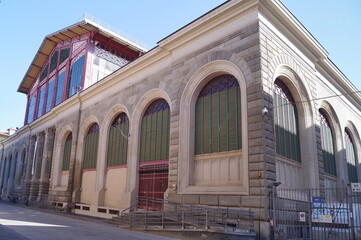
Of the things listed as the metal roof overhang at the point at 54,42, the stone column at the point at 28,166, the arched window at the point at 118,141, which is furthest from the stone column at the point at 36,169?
the arched window at the point at 118,141

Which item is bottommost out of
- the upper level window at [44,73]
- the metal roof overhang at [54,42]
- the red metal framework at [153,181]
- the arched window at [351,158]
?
the red metal framework at [153,181]

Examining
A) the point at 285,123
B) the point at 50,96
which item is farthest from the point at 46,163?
the point at 285,123

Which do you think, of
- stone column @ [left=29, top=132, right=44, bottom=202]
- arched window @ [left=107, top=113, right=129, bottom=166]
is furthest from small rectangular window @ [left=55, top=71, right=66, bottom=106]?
arched window @ [left=107, top=113, right=129, bottom=166]

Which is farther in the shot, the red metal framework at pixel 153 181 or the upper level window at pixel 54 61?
the upper level window at pixel 54 61

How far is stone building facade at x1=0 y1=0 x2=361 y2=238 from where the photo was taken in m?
13.1

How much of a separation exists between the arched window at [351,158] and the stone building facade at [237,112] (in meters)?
0.12

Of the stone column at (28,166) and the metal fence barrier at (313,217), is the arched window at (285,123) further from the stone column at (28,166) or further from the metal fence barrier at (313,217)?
the stone column at (28,166)

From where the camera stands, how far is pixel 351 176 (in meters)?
21.6

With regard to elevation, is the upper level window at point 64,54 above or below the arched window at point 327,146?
above

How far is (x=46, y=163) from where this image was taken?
3238cm

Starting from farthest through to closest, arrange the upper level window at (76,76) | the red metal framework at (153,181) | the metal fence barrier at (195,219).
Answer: the upper level window at (76,76) < the red metal framework at (153,181) < the metal fence barrier at (195,219)

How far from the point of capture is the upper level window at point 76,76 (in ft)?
106

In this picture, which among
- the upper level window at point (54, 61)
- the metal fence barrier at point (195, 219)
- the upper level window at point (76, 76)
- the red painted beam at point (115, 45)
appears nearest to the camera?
the metal fence barrier at point (195, 219)

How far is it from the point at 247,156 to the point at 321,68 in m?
10.6
